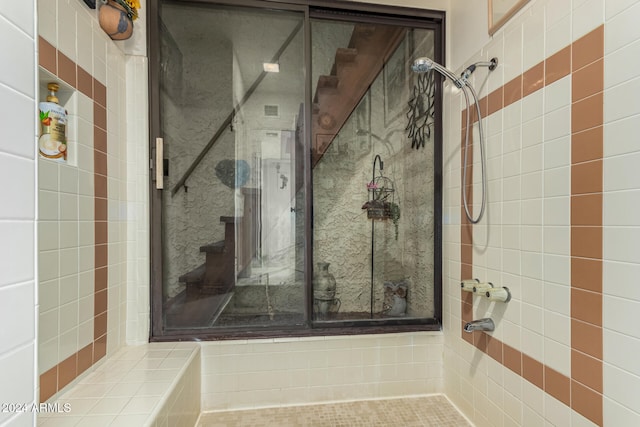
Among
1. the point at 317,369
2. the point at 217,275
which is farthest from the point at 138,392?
the point at 317,369

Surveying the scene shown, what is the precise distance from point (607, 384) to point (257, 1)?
2215 mm

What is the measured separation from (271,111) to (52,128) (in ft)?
3.23

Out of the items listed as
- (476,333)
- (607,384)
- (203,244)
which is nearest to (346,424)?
(476,333)

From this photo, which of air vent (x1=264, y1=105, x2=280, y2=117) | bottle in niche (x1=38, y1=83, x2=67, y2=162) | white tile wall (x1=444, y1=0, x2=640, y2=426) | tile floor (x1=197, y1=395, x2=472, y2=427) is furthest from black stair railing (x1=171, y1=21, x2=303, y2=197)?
tile floor (x1=197, y1=395, x2=472, y2=427)

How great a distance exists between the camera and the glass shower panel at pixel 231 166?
1643 millimetres

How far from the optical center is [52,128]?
3.59 feet

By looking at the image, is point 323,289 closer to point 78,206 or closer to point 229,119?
point 229,119

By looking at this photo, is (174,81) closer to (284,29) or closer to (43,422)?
(284,29)

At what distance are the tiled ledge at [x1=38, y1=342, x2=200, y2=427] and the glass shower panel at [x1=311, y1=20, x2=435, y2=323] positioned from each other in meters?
0.75

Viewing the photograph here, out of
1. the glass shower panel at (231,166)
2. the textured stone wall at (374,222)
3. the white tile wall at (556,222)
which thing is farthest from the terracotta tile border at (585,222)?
the glass shower panel at (231,166)

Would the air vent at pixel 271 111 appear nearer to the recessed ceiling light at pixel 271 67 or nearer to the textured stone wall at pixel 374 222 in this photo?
the recessed ceiling light at pixel 271 67

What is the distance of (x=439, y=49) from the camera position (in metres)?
1.79

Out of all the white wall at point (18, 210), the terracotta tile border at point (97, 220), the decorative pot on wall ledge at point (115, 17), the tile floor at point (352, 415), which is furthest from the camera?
the tile floor at point (352, 415)

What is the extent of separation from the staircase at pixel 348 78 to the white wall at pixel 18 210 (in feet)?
4.43
